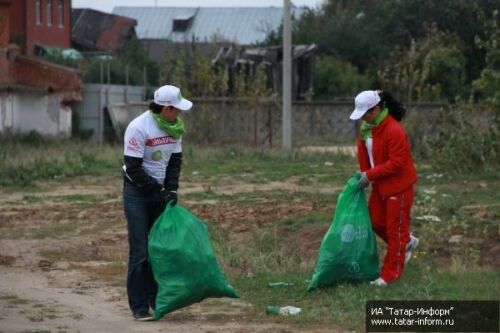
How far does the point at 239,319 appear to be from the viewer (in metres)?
9.76

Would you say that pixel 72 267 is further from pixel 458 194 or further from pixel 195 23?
pixel 195 23

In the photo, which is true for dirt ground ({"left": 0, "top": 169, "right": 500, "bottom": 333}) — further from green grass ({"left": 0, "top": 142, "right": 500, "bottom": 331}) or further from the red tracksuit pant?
the red tracksuit pant

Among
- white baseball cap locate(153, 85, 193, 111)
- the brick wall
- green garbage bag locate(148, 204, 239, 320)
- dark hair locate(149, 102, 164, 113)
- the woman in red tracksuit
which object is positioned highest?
the brick wall

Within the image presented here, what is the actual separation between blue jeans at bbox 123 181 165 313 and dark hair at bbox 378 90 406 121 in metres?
2.28

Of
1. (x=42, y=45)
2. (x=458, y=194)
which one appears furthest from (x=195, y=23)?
(x=458, y=194)

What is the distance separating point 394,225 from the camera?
1060cm

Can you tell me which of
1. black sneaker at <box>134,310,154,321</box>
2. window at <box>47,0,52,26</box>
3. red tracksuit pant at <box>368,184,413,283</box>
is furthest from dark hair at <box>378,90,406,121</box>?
window at <box>47,0,52,26</box>

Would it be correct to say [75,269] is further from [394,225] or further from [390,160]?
[390,160]

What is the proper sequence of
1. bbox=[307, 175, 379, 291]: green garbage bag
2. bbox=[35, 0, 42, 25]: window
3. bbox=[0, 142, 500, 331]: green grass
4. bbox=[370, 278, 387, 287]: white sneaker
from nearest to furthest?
1. bbox=[0, 142, 500, 331]: green grass
2. bbox=[307, 175, 379, 291]: green garbage bag
3. bbox=[370, 278, 387, 287]: white sneaker
4. bbox=[35, 0, 42, 25]: window

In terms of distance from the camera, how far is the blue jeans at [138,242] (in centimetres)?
977

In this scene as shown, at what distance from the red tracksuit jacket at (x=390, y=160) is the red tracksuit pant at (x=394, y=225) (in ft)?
0.28

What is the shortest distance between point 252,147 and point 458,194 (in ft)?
40.5

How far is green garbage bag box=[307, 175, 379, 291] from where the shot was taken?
1043 cm

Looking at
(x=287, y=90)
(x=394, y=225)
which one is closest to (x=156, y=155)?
(x=394, y=225)
